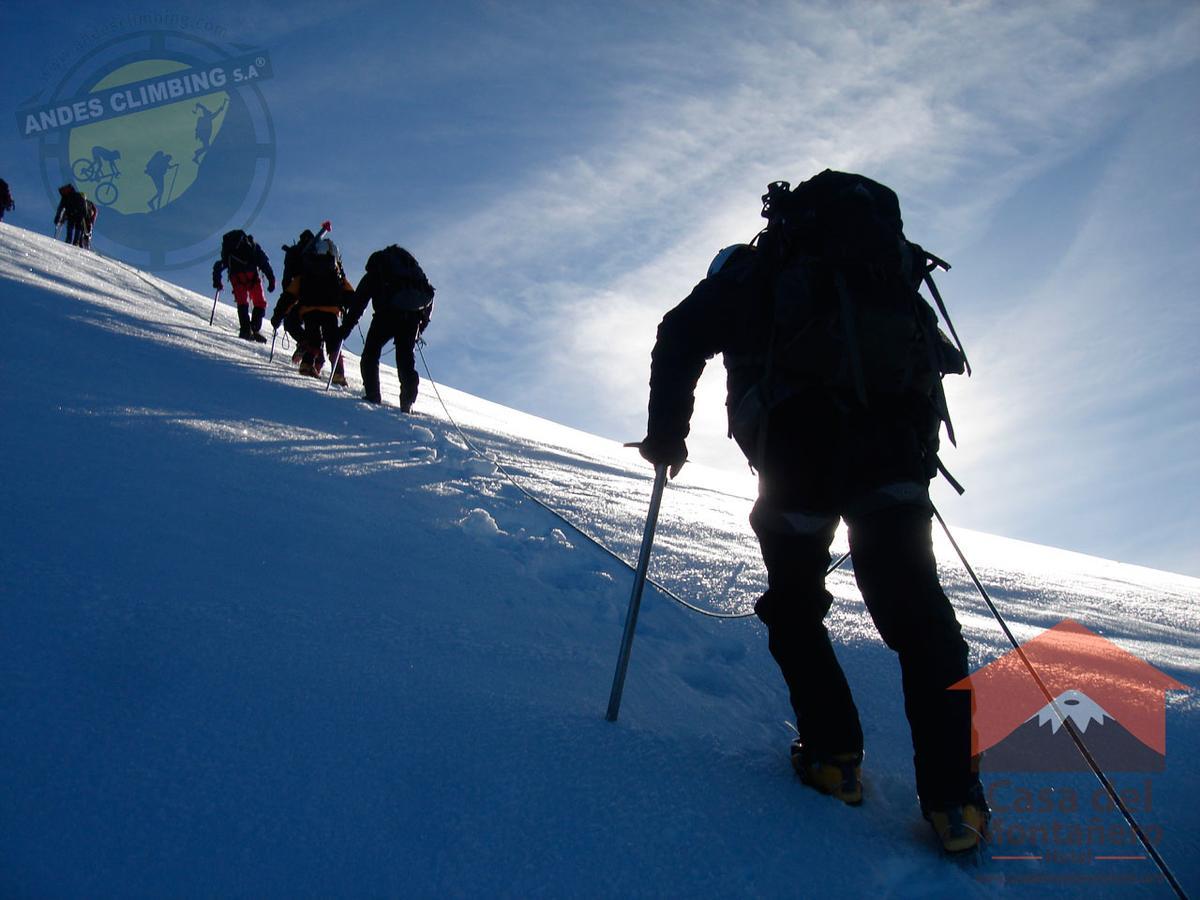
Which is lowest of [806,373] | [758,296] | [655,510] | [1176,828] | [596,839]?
[596,839]

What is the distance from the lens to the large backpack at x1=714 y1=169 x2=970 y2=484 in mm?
1685

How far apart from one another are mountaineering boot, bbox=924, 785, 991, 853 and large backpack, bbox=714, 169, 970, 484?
0.92 metres

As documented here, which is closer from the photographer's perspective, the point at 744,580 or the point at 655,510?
Result: the point at 655,510

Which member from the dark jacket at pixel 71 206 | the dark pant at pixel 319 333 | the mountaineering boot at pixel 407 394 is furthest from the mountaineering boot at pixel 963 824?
the dark jacket at pixel 71 206

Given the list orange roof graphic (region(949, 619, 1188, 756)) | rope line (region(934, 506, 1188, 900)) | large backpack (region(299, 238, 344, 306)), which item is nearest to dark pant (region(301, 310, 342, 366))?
large backpack (region(299, 238, 344, 306))

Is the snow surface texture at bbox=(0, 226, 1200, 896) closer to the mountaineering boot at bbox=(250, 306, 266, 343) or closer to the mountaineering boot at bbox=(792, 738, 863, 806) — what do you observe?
the mountaineering boot at bbox=(792, 738, 863, 806)

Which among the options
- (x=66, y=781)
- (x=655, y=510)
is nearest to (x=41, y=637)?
(x=66, y=781)

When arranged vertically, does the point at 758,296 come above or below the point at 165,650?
above

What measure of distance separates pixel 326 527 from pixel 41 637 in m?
1.16

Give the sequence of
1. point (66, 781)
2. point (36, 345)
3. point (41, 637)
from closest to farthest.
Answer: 1. point (66, 781)
2. point (41, 637)
3. point (36, 345)

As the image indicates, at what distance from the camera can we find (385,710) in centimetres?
155

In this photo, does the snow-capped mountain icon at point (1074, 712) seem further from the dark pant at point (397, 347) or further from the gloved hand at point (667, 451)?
the dark pant at point (397, 347)

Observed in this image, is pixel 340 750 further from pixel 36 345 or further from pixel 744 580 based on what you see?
pixel 36 345

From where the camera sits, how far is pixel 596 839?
1.32 metres
